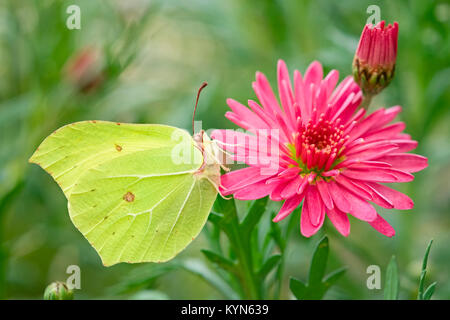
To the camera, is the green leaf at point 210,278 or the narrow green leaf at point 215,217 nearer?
the narrow green leaf at point 215,217

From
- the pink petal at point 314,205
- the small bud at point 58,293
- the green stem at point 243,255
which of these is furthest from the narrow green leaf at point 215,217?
the small bud at point 58,293

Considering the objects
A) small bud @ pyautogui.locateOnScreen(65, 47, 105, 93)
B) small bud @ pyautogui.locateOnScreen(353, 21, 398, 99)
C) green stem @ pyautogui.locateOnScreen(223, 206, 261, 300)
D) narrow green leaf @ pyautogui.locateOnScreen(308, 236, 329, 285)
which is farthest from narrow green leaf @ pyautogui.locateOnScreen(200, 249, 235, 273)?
small bud @ pyautogui.locateOnScreen(65, 47, 105, 93)

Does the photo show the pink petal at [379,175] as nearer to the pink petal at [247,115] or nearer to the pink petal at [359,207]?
the pink petal at [359,207]

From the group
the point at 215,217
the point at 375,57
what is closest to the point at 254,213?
the point at 215,217

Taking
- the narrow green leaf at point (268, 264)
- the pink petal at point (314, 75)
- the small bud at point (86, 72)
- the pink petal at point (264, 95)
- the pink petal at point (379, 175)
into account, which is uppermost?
the small bud at point (86, 72)

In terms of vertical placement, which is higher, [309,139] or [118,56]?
[118,56]

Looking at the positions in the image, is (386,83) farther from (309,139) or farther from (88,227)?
(88,227)

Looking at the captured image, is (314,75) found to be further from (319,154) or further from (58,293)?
(58,293)
